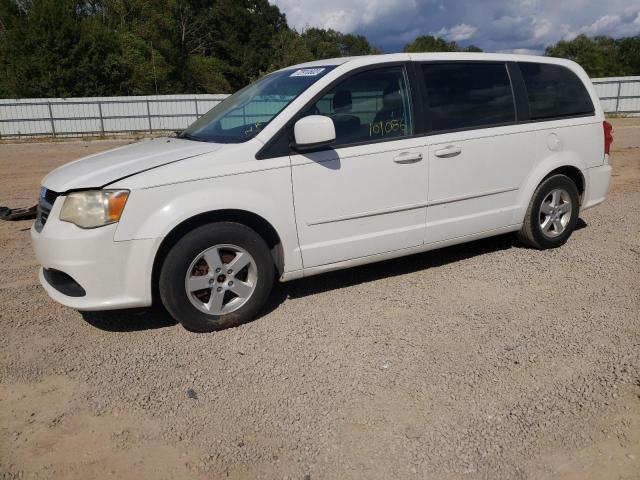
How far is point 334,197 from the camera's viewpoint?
4035mm

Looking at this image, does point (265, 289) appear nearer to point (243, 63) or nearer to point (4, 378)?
point (4, 378)

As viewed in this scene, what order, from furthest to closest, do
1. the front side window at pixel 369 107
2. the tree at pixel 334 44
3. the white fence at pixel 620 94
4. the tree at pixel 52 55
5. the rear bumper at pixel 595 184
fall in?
the tree at pixel 334 44 < the tree at pixel 52 55 < the white fence at pixel 620 94 < the rear bumper at pixel 595 184 < the front side window at pixel 369 107

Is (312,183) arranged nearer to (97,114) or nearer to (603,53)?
(97,114)

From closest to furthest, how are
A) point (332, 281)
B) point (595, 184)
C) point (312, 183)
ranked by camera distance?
point (312, 183)
point (332, 281)
point (595, 184)

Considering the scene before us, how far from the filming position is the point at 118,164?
3742 millimetres

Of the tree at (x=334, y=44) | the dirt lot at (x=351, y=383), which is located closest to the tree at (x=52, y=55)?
the tree at (x=334, y=44)

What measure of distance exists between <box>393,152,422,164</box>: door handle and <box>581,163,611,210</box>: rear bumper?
7.05 feet

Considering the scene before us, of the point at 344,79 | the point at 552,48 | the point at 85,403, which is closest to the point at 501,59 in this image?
the point at 344,79

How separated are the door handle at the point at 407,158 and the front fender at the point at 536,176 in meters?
1.28

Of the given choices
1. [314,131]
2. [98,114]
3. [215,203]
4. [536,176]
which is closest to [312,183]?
[314,131]

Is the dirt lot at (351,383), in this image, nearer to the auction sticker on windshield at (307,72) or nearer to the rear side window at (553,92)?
the rear side window at (553,92)

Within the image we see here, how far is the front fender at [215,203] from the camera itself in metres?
3.47

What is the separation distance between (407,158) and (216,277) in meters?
1.72

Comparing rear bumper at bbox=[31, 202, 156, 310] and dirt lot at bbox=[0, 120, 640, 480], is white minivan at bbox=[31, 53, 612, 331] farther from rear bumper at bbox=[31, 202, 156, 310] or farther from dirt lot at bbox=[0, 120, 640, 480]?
dirt lot at bbox=[0, 120, 640, 480]
